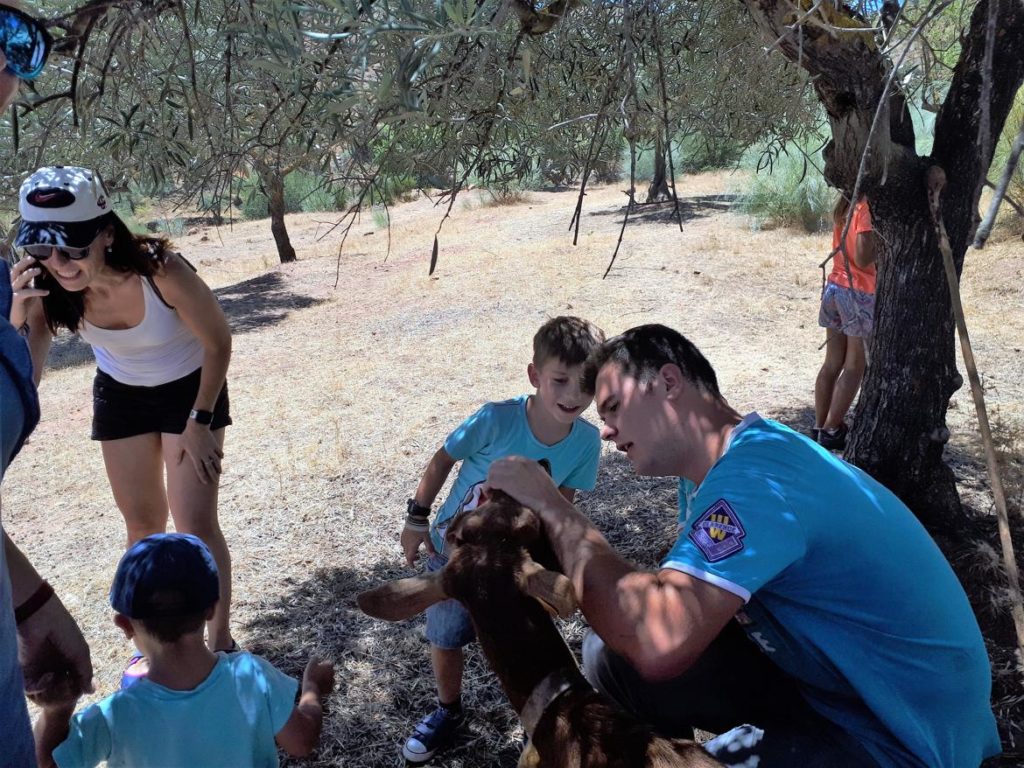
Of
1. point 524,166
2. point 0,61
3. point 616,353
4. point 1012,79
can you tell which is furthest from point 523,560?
point 1012,79

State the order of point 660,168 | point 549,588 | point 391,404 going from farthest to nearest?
1. point 660,168
2. point 391,404
3. point 549,588

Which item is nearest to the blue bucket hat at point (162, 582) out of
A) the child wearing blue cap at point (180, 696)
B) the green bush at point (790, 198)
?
the child wearing blue cap at point (180, 696)

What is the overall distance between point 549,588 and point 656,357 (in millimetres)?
668

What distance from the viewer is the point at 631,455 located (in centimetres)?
209

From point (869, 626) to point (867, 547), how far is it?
0.17 metres

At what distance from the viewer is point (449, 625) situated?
8.72ft

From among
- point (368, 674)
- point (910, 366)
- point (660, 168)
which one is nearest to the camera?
point (368, 674)

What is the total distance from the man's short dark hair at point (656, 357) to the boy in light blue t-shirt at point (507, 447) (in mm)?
617

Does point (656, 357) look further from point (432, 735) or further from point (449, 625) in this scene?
point (432, 735)

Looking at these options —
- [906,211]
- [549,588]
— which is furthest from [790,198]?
[549,588]

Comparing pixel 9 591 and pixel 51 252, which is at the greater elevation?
pixel 51 252

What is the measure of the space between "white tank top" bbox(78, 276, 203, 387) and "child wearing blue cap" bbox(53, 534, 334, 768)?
52.7 inches

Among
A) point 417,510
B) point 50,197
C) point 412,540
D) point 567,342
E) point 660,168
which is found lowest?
point 412,540

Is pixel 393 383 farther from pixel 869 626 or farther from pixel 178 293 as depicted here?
pixel 869 626
